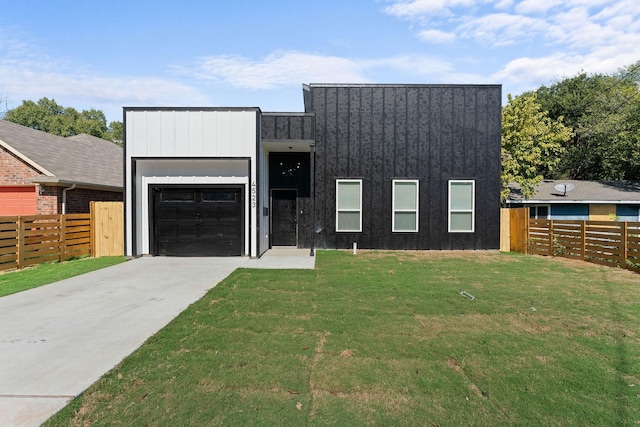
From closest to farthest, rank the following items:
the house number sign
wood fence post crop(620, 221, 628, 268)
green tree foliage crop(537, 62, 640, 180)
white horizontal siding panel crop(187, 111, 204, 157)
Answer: wood fence post crop(620, 221, 628, 268), white horizontal siding panel crop(187, 111, 204, 157), the house number sign, green tree foliage crop(537, 62, 640, 180)

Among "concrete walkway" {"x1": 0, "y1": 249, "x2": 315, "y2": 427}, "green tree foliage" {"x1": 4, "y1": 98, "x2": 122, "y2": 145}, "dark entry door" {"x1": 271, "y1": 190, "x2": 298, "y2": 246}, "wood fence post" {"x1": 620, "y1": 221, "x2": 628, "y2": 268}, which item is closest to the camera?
"concrete walkway" {"x1": 0, "y1": 249, "x2": 315, "y2": 427}

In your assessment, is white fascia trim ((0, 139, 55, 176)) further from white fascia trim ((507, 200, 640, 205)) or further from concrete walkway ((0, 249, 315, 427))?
white fascia trim ((507, 200, 640, 205))

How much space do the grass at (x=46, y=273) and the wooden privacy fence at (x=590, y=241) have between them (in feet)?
42.5

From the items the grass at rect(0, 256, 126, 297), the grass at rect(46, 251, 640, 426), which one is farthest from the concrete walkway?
the grass at rect(0, 256, 126, 297)

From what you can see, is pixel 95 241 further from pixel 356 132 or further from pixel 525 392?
pixel 525 392

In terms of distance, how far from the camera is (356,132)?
1258 centimetres

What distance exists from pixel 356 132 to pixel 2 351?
1069 centimetres

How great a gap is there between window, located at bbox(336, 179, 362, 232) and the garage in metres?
10.2

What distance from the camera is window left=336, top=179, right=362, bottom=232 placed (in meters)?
12.6

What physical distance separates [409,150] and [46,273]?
35.7 ft

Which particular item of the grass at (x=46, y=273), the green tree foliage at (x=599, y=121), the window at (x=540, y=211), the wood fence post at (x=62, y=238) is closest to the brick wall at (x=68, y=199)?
the wood fence post at (x=62, y=238)

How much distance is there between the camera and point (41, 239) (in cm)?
987

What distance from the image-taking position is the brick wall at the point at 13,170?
39.5 ft

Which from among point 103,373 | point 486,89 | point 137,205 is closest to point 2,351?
point 103,373
